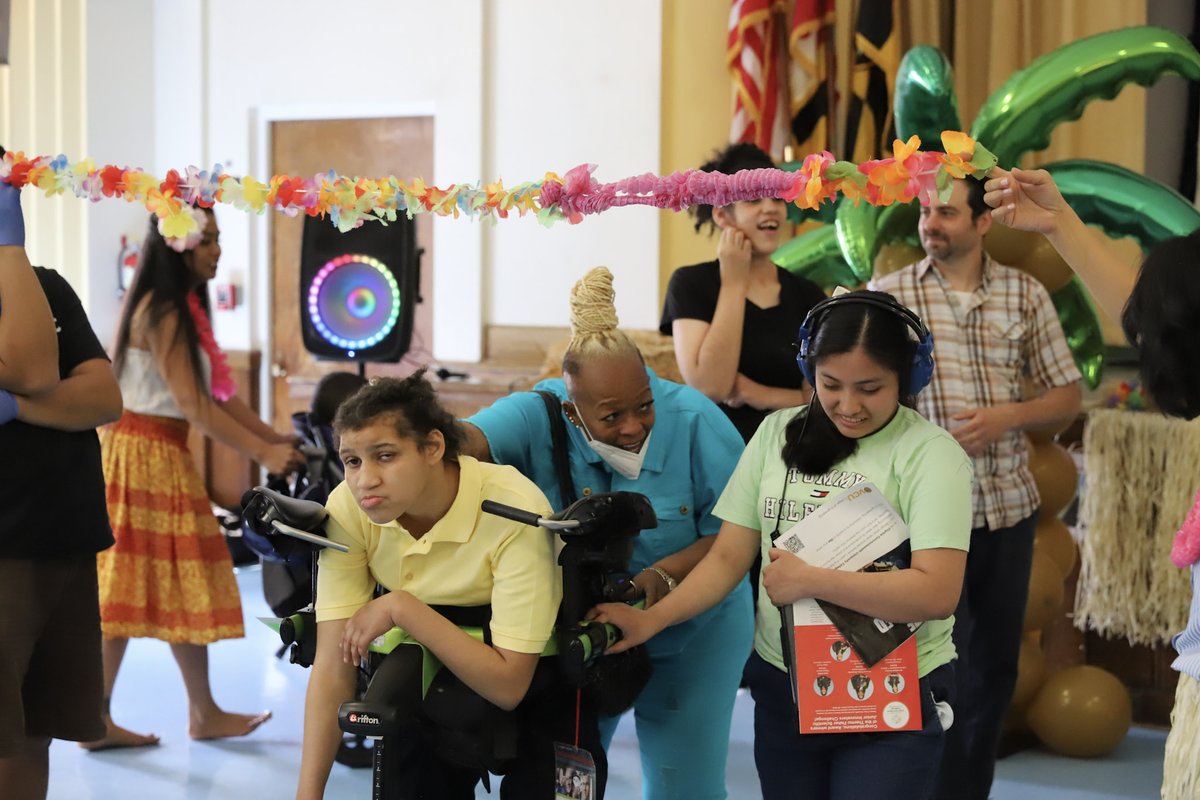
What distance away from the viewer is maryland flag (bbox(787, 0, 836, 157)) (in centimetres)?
545

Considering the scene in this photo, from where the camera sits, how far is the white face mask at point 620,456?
203cm

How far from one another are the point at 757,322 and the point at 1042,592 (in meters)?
1.20

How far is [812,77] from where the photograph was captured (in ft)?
18.0

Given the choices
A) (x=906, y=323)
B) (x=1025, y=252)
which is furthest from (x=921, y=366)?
(x=1025, y=252)

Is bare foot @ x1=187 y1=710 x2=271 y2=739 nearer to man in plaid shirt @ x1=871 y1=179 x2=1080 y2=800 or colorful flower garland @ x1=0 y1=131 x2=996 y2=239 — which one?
colorful flower garland @ x1=0 y1=131 x2=996 y2=239

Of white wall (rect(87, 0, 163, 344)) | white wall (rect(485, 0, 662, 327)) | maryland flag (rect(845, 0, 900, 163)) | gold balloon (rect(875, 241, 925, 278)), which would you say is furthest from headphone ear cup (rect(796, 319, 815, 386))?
white wall (rect(87, 0, 163, 344))

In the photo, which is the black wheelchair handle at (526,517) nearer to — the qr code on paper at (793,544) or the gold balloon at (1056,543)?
the qr code on paper at (793,544)

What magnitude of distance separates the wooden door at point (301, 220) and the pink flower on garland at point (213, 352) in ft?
8.66

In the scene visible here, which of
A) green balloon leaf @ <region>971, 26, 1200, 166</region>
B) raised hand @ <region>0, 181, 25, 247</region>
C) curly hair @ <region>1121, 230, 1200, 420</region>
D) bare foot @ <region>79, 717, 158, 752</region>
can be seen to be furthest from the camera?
bare foot @ <region>79, 717, 158, 752</region>

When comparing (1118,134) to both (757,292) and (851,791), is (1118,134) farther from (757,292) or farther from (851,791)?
(851,791)

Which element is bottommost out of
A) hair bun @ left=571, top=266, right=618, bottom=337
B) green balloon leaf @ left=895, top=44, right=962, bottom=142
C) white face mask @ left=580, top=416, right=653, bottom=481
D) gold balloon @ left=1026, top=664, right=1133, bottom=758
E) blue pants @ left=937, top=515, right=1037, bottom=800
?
gold balloon @ left=1026, top=664, right=1133, bottom=758

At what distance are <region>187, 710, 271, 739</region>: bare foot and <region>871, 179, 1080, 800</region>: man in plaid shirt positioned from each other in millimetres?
1975

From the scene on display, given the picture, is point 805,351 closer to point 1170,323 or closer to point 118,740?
point 1170,323

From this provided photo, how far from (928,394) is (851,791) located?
114cm
